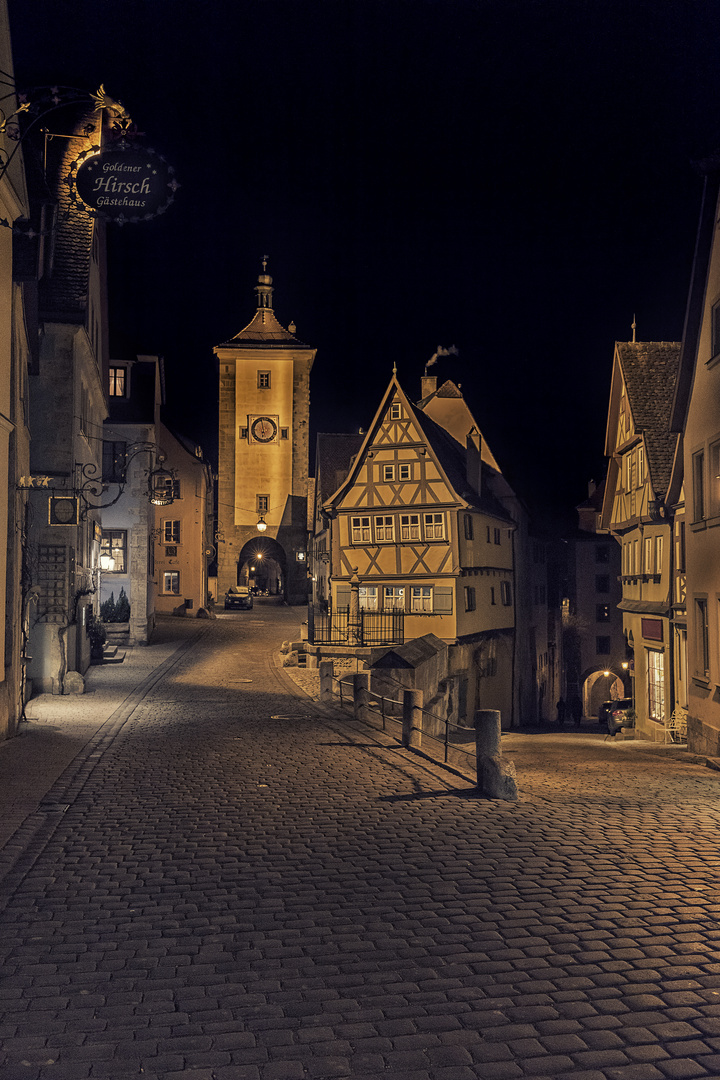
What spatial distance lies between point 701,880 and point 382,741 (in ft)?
28.9

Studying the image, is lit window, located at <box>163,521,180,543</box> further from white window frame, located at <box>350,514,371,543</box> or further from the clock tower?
white window frame, located at <box>350,514,371,543</box>

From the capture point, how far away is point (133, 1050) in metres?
5.01

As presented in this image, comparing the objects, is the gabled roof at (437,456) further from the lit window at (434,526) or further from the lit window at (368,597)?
the lit window at (368,597)

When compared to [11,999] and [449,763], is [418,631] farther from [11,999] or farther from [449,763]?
[11,999]

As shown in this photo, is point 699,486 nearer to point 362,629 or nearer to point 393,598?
point 362,629

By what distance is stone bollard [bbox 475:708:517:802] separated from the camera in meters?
11.7

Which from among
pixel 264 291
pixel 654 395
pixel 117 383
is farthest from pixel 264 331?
pixel 654 395

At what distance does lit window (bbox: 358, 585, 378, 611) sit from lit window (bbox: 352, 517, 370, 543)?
173 cm

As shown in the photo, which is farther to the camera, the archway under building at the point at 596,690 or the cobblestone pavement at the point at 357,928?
the archway under building at the point at 596,690

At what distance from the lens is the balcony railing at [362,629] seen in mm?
32656

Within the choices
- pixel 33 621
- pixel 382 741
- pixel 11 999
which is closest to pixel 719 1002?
pixel 11 999

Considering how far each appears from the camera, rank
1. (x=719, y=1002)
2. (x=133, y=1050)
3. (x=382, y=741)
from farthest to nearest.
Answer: (x=382, y=741) < (x=719, y=1002) < (x=133, y=1050)

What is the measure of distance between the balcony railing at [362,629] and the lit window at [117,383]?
509 inches

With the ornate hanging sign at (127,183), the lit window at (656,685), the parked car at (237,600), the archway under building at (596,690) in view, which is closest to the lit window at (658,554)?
the lit window at (656,685)
